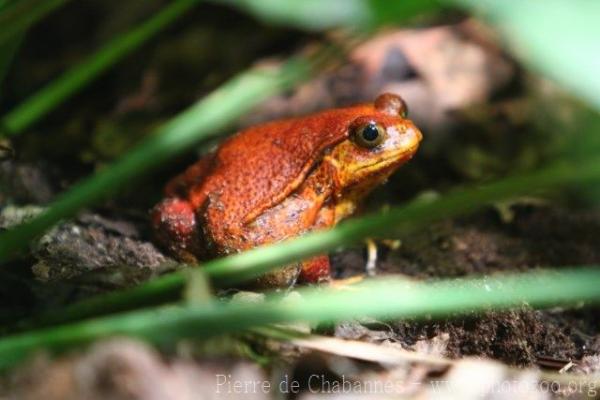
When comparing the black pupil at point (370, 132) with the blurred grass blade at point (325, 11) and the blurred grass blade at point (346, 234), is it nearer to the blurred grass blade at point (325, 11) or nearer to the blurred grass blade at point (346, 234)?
the blurred grass blade at point (346, 234)

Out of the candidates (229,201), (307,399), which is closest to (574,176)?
(307,399)

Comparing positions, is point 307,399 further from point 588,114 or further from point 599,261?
point 599,261

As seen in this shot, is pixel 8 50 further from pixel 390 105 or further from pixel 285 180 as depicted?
pixel 390 105

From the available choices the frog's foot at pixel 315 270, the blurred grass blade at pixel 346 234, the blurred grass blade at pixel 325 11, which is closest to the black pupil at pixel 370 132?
the frog's foot at pixel 315 270

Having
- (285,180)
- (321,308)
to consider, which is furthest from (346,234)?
(285,180)

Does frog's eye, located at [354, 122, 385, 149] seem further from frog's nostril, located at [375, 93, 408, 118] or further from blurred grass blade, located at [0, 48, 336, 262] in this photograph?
blurred grass blade, located at [0, 48, 336, 262]

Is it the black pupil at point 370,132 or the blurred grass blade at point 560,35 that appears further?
the black pupil at point 370,132
